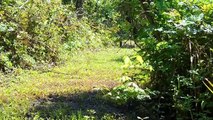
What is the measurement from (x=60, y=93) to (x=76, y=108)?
3.90ft

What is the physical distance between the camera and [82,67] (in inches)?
408

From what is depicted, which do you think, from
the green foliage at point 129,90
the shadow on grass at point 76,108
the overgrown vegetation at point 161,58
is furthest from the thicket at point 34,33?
the green foliage at point 129,90

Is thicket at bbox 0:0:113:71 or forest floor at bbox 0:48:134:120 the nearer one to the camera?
forest floor at bbox 0:48:134:120

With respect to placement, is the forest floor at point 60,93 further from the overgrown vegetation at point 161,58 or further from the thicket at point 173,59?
the thicket at point 173,59

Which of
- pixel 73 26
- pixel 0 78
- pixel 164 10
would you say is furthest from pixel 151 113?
pixel 73 26

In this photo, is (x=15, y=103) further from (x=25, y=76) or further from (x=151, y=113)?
(x=25, y=76)

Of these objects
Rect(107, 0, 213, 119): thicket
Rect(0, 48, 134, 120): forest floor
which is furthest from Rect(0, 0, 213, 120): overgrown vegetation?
Rect(0, 48, 134, 120): forest floor

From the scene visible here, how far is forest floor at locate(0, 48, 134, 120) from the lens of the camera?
540 cm

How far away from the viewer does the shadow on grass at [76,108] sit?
17.4ft

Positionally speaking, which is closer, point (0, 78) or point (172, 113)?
point (172, 113)

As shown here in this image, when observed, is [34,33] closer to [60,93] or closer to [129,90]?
[60,93]

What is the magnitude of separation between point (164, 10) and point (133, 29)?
892 mm

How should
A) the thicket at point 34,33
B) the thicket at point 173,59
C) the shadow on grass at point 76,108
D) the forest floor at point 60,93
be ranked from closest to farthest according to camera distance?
the thicket at point 173,59
the shadow on grass at point 76,108
the forest floor at point 60,93
the thicket at point 34,33

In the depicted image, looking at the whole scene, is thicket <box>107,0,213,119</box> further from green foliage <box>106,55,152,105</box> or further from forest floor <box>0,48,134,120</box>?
forest floor <box>0,48,134,120</box>
